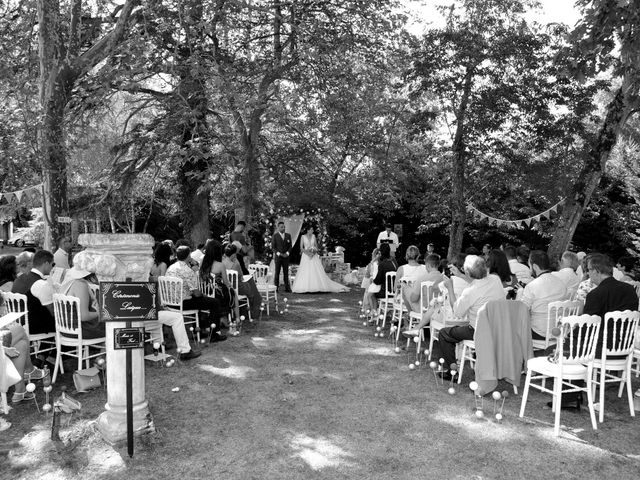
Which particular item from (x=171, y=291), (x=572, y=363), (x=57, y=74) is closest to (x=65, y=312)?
(x=171, y=291)

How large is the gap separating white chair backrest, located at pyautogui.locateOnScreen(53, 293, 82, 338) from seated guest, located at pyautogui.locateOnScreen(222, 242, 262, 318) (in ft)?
9.70

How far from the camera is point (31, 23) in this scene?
8781 millimetres

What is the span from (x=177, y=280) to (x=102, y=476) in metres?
3.24

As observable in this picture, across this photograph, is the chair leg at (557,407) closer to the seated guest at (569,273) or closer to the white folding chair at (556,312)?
the white folding chair at (556,312)

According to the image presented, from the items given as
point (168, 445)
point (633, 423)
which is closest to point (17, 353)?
point (168, 445)

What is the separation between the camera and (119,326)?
3.75 metres

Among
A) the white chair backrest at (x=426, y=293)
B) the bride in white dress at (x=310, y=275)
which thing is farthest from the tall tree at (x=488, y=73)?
the white chair backrest at (x=426, y=293)

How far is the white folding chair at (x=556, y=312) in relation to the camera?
16.3 feet

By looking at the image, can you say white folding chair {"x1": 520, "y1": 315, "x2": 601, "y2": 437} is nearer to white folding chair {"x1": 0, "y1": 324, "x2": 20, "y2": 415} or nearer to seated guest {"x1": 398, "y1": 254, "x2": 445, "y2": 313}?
seated guest {"x1": 398, "y1": 254, "x2": 445, "y2": 313}

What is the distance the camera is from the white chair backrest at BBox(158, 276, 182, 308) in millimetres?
6457

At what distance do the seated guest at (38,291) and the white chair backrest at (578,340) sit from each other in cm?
449

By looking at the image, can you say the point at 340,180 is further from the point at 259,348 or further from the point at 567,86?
the point at 259,348

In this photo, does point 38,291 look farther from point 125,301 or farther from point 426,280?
point 426,280

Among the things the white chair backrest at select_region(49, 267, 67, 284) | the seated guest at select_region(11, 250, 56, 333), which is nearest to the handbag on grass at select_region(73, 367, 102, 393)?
the seated guest at select_region(11, 250, 56, 333)
